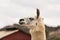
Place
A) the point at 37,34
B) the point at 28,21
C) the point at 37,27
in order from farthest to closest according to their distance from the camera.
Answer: the point at 28,21 → the point at 37,34 → the point at 37,27

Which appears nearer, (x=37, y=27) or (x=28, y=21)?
(x=37, y=27)

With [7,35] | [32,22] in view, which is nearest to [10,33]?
[7,35]

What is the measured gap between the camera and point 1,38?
1809cm

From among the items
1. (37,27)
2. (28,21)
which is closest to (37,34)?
(37,27)

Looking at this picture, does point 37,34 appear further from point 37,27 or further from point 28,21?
point 28,21

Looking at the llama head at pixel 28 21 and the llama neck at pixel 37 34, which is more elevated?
the llama head at pixel 28 21

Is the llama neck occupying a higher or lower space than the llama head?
lower

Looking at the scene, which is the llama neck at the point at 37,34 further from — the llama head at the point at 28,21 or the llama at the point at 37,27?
the llama head at the point at 28,21

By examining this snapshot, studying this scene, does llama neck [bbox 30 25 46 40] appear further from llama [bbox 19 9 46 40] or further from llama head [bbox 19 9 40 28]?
llama head [bbox 19 9 40 28]

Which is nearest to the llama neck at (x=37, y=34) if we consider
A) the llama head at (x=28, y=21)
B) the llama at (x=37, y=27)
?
the llama at (x=37, y=27)

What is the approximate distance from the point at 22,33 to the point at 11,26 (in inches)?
69.7

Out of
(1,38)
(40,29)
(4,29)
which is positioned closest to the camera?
(40,29)

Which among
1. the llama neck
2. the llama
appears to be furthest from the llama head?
the llama neck

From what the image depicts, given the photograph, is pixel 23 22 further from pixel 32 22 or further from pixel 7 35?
pixel 7 35
